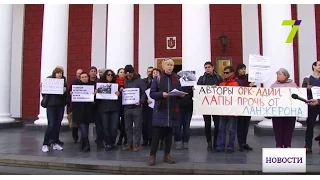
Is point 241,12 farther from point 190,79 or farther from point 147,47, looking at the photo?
point 190,79

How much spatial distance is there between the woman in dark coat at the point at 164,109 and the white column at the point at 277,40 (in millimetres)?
4896

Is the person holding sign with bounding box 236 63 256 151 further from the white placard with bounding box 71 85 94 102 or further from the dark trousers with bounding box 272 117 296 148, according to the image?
the white placard with bounding box 71 85 94 102

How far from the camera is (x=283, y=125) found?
7746 mm

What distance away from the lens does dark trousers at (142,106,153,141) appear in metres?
8.93

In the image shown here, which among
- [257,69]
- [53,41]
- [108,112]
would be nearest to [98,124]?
[108,112]

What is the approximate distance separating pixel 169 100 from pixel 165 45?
907 cm

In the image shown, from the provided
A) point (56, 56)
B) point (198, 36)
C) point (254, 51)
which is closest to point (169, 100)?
point (198, 36)

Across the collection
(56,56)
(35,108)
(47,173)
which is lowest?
(47,173)

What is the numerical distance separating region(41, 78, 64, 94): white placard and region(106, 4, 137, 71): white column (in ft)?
11.5

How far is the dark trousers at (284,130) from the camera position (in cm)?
758

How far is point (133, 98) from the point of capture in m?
8.23

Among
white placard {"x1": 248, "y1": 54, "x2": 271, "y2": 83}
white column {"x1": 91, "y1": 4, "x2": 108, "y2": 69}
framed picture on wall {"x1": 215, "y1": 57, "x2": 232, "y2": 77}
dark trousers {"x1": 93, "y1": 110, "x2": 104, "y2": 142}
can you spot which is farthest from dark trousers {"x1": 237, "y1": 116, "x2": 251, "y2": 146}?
white column {"x1": 91, "y1": 4, "x2": 108, "y2": 69}

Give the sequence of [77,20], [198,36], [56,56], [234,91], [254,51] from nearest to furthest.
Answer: [234,91] → [198,36] → [56,56] → [254,51] → [77,20]

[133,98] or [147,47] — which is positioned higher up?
[147,47]
